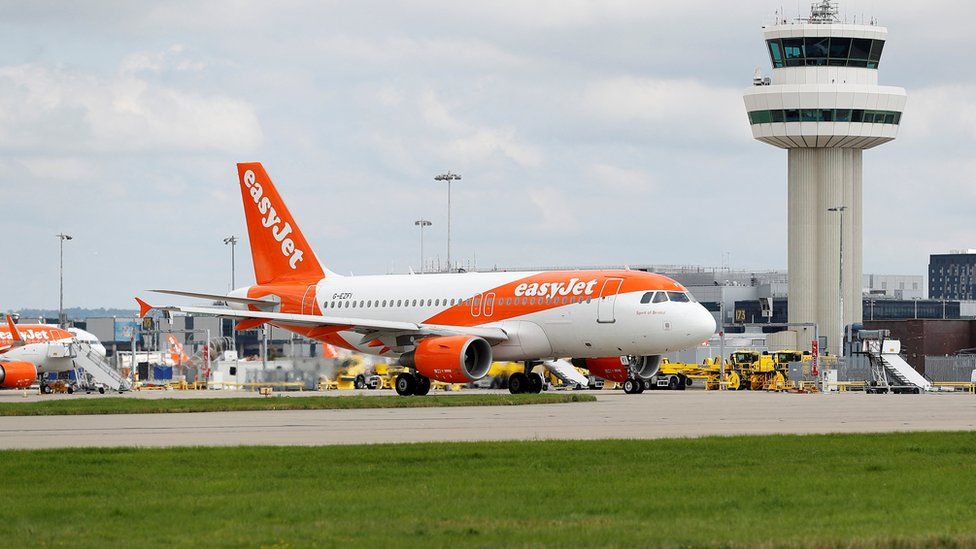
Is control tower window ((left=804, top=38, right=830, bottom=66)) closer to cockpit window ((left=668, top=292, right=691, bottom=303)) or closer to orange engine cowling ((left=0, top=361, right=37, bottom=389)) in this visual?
cockpit window ((left=668, top=292, right=691, bottom=303))

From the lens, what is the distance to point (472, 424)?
32.8 meters

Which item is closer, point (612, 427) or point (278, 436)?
point (278, 436)

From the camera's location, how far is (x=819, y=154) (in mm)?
125562

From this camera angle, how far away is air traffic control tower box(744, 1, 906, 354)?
400 ft

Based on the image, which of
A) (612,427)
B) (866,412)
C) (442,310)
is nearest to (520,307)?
(442,310)

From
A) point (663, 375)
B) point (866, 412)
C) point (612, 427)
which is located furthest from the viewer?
point (663, 375)

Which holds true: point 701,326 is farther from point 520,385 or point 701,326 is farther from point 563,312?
point 520,385

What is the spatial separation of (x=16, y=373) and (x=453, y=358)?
2532 cm

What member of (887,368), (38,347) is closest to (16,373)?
(38,347)

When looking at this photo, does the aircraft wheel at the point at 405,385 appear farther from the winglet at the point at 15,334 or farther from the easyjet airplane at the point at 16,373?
the winglet at the point at 15,334

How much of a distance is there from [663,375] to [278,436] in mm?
51319

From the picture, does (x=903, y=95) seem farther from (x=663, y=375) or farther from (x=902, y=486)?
(x=902, y=486)

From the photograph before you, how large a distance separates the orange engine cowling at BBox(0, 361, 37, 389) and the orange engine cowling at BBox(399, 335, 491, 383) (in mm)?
22853

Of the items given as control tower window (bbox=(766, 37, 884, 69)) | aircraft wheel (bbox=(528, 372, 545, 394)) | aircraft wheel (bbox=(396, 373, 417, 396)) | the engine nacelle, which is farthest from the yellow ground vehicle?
control tower window (bbox=(766, 37, 884, 69))
